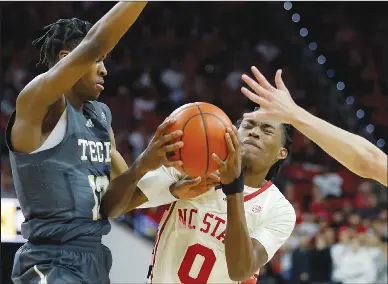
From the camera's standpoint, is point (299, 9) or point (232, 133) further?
point (299, 9)

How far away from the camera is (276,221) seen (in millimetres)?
4004

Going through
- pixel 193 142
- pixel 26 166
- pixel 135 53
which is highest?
pixel 193 142

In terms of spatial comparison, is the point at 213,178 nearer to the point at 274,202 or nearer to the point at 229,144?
the point at 229,144

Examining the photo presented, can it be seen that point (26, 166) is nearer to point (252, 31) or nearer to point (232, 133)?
point (232, 133)

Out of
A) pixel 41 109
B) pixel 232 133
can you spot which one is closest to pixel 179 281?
pixel 232 133

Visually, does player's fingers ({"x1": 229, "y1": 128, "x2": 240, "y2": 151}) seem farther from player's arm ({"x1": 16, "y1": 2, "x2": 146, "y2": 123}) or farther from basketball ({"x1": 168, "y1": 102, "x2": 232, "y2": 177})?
player's arm ({"x1": 16, "y1": 2, "x2": 146, "y2": 123})

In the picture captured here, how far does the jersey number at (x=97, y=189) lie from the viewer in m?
3.55

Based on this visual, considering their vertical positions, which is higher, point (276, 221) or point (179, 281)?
point (276, 221)

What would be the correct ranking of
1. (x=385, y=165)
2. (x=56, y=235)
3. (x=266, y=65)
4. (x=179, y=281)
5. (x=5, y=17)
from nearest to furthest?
(x=385, y=165) → (x=56, y=235) → (x=179, y=281) → (x=5, y=17) → (x=266, y=65)

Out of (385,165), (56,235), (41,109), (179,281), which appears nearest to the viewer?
(385,165)

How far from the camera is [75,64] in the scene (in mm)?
3057

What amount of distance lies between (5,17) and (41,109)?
10307mm

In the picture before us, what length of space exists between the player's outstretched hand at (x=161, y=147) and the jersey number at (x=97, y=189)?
0.95 ft

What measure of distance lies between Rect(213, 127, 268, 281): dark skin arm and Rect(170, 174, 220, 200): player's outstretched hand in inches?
7.0
